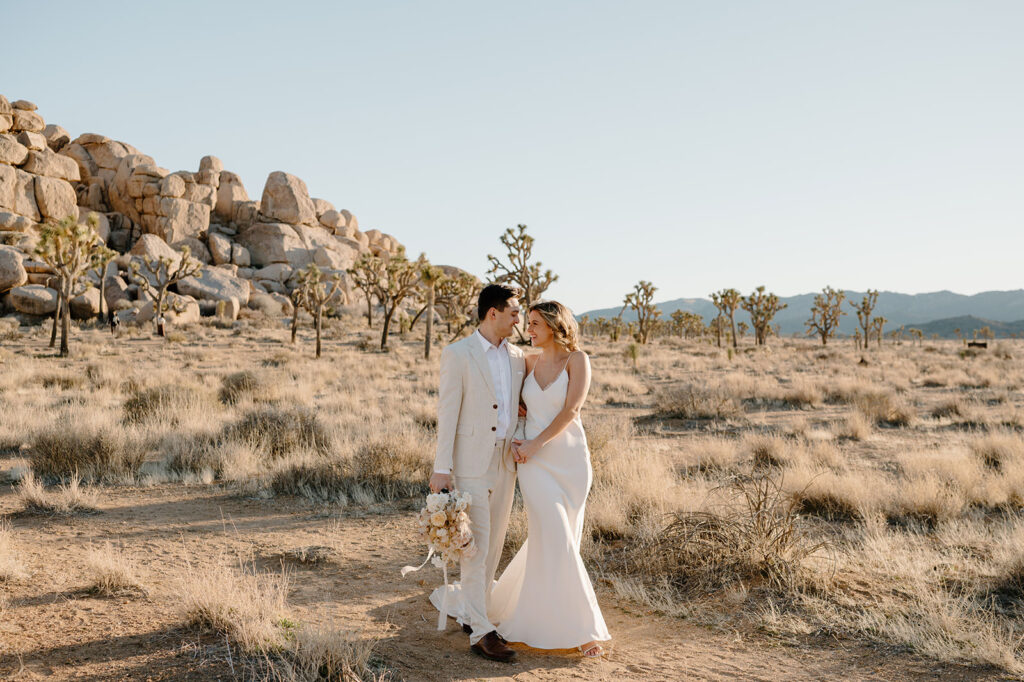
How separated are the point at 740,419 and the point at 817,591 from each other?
9231 millimetres

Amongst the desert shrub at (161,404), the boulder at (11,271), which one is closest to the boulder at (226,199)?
the boulder at (11,271)

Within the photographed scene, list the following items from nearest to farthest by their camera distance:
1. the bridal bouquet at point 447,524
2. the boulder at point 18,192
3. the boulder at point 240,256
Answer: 1. the bridal bouquet at point 447,524
2. the boulder at point 18,192
3. the boulder at point 240,256

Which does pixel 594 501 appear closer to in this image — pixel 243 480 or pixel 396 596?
pixel 396 596

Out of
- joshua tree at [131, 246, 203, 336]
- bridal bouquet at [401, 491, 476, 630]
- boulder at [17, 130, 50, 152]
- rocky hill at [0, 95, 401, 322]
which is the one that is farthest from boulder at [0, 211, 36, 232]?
bridal bouquet at [401, 491, 476, 630]

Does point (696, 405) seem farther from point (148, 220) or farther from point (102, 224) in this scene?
point (148, 220)

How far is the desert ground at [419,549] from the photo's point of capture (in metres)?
3.88

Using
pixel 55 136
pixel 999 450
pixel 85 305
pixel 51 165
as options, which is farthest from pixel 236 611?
pixel 55 136

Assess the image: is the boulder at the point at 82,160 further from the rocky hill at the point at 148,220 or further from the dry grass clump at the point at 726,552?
the dry grass clump at the point at 726,552

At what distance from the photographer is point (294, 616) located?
14.4 feet

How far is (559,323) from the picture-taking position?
4223 millimetres

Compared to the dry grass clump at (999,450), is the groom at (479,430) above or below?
above

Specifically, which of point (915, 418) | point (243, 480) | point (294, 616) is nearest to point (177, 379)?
point (243, 480)

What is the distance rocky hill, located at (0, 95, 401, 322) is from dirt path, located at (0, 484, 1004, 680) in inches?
1525

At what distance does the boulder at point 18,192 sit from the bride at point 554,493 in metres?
57.1
